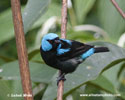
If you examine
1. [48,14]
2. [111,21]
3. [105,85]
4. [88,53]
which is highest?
[48,14]

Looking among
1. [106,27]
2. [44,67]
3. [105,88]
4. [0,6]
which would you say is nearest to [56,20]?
[106,27]

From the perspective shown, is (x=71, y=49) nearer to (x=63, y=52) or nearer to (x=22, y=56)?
(x=63, y=52)

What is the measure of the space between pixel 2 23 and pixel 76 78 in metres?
1.86

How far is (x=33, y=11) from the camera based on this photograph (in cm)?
178

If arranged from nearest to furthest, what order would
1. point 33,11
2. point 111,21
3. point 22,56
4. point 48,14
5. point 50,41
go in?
1. point 22,56
2. point 33,11
3. point 50,41
4. point 111,21
5. point 48,14

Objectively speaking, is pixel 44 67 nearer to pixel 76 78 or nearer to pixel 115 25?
pixel 76 78

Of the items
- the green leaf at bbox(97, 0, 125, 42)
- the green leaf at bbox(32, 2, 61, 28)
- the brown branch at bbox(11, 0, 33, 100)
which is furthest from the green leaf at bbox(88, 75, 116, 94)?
the green leaf at bbox(32, 2, 61, 28)

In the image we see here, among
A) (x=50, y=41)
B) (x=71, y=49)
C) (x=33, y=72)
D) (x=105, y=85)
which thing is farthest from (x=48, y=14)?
(x=105, y=85)

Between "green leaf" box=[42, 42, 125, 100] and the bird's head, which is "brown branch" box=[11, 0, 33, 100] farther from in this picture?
the bird's head

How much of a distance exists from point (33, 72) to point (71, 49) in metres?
0.56

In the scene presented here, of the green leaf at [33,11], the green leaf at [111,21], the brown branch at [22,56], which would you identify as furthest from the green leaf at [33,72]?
the green leaf at [111,21]

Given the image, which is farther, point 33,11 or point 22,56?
point 33,11

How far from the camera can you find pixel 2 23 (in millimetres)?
3432

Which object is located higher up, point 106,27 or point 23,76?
point 106,27
